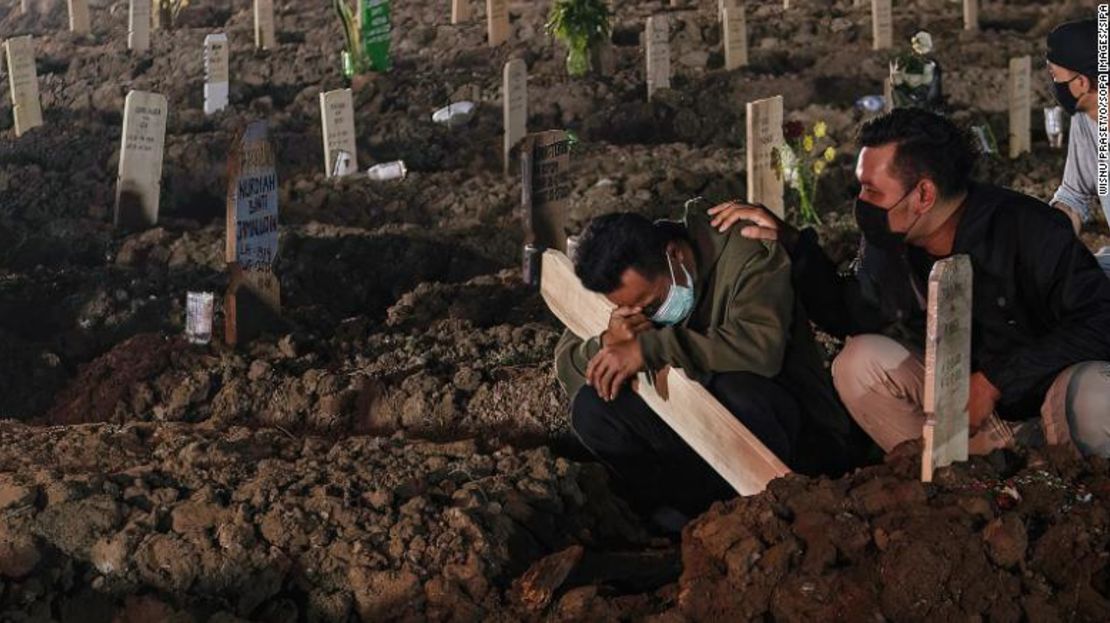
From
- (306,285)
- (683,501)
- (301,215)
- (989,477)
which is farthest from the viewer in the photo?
(301,215)

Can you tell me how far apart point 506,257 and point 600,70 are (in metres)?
6.09

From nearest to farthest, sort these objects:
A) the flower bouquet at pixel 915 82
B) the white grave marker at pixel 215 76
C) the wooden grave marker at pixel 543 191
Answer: the wooden grave marker at pixel 543 191 → the flower bouquet at pixel 915 82 → the white grave marker at pixel 215 76

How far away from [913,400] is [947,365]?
787mm

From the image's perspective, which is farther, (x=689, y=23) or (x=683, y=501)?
(x=689, y=23)

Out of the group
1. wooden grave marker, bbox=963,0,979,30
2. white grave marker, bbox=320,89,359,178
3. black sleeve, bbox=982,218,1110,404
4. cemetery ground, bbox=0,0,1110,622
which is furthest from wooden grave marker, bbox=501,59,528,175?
black sleeve, bbox=982,218,1110,404

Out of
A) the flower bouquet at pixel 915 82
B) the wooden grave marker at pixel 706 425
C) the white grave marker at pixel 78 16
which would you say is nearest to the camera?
the wooden grave marker at pixel 706 425

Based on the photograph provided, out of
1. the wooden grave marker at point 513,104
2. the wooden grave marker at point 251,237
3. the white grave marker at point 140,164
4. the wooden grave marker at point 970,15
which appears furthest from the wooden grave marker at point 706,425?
the wooden grave marker at point 970,15

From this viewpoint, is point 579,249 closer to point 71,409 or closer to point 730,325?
point 730,325

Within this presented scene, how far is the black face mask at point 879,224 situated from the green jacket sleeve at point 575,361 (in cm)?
89

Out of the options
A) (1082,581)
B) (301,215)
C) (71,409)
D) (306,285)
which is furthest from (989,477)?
(301,215)

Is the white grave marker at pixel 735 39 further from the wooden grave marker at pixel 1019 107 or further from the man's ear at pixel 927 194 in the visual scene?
the man's ear at pixel 927 194

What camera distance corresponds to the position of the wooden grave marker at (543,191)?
8.36 metres

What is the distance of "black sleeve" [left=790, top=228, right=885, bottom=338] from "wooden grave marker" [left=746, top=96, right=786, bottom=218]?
4.04m

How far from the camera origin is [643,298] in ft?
16.9
